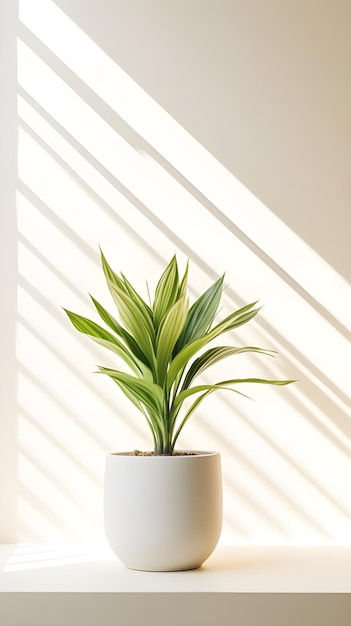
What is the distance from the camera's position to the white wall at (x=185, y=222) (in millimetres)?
1749

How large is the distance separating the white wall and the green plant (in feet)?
0.76

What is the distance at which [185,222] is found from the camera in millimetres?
1783

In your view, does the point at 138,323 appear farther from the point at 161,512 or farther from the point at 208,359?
the point at 161,512

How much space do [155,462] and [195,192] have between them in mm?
658

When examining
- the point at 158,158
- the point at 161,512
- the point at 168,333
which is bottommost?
the point at 161,512

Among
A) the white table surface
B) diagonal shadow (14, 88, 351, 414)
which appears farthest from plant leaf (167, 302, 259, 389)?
the white table surface

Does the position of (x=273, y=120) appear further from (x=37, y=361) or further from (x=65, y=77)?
(x=37, y=361)

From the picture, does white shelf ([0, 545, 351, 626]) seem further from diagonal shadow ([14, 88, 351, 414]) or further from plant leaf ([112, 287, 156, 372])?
diagonal shadow ([14, 88, 351, 414])

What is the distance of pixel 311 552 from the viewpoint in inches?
64.9

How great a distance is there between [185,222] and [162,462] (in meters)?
0.59

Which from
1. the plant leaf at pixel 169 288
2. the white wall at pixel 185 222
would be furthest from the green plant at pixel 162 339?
the white wall at pixel 185 222

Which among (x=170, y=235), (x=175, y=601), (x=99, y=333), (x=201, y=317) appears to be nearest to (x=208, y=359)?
(x=201, y=317)

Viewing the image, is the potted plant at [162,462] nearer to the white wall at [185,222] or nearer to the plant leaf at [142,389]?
the plant leaf at [142,389]

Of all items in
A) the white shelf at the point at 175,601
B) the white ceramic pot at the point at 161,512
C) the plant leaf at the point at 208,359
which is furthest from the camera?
the plant leaf at the point at 208,359
